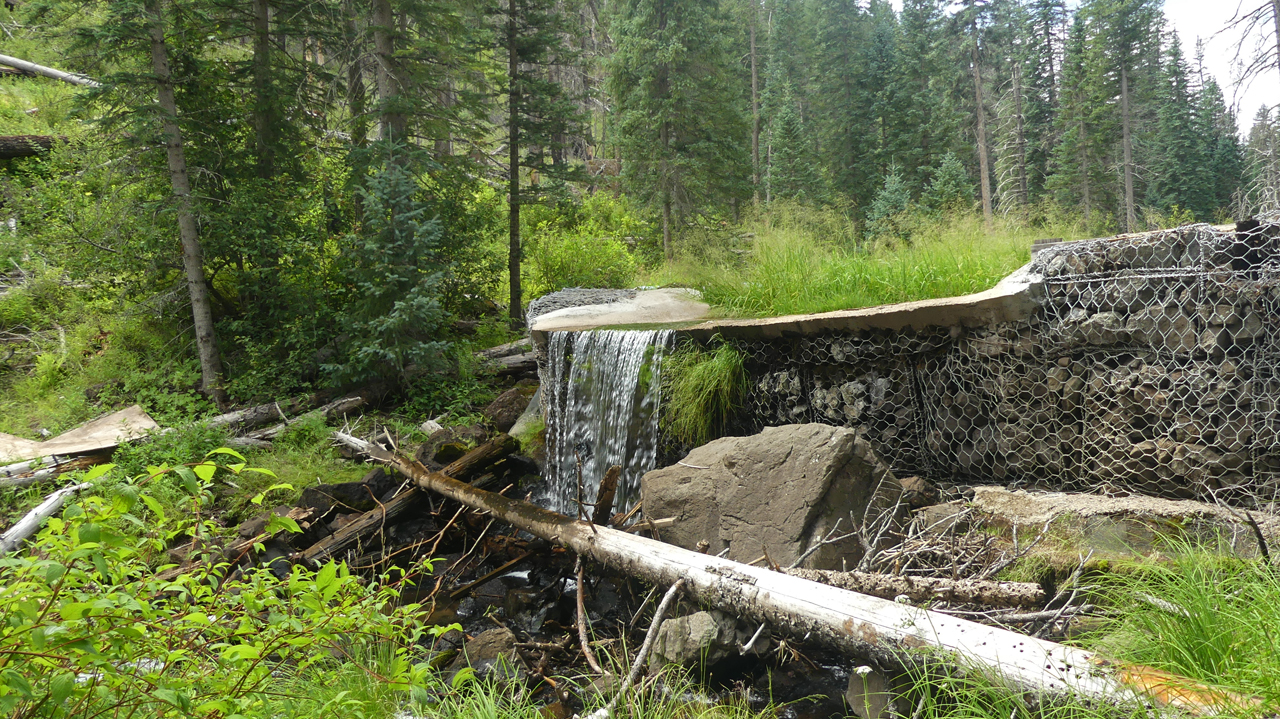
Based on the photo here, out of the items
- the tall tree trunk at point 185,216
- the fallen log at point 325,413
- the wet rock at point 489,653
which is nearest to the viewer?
the wet rock at point 489,653

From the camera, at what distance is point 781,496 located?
396 cm

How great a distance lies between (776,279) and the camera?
6.48 meters

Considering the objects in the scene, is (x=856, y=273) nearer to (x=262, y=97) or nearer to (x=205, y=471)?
(x=205, y=471)

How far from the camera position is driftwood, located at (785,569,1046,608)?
9.15 ft

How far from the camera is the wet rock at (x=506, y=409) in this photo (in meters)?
7.89

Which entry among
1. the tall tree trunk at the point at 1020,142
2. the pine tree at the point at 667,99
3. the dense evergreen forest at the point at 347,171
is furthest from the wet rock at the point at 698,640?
the tall tree trunk at the point at 1020,142

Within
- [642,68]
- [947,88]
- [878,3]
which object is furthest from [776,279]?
[878,3]

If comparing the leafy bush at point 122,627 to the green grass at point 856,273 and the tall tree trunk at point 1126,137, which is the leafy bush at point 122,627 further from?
the tall tree trunk at point 1126,137

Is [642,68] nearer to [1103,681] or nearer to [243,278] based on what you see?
[243,278]

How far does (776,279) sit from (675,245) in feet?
28.9

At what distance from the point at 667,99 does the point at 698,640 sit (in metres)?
14.4

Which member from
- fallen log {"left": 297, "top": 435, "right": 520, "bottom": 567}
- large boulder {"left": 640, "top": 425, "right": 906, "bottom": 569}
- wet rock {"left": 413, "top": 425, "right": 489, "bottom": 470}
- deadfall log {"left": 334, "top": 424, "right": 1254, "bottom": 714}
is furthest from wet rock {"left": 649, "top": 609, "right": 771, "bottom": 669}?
wet rock {"left": 413, "top": 425, "right": 489, "bottom": 470}

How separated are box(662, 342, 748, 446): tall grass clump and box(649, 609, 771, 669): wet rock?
2.35m

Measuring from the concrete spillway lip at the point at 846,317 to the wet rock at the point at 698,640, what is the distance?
100.0 inches
